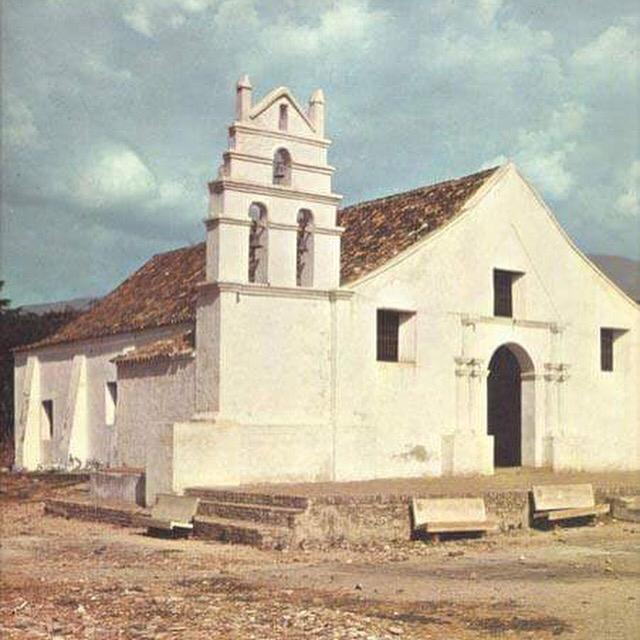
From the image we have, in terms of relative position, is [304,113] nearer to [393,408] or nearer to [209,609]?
[393,408]

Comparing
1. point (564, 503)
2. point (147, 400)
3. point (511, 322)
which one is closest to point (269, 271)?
point (147, 400)

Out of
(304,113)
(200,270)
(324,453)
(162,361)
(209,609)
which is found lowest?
(209,609)

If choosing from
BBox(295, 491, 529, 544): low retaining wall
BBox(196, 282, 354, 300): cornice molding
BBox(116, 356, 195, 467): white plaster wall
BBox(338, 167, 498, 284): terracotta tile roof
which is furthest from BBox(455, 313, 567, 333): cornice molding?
BBox(295, 491, 529, 544): low retaining wall

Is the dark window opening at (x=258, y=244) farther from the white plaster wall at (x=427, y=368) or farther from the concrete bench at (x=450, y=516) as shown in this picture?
the concrete bench at (x=450, y=516)

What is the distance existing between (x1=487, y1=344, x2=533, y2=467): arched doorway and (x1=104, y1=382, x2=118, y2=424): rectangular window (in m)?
9.26

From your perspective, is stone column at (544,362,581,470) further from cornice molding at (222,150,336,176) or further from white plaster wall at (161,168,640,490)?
cornice molding at (222,150,336,176)

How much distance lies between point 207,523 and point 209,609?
21.1 feet

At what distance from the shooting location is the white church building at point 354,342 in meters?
20.5

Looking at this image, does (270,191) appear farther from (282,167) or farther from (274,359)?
(274,359)

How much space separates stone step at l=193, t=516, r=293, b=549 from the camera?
16.1m

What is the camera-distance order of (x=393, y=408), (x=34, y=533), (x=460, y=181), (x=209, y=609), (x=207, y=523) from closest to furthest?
1. (x=209, y=609)
2. (x=207, y=523)
3. (x=34, y=533)
4. (x=393, y=408)
5. (x=460, y=181)

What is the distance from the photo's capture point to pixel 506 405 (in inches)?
1022

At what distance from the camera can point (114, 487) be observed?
72.1ft

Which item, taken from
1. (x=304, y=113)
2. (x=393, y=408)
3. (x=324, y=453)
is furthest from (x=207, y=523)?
(x=304, y=113)
